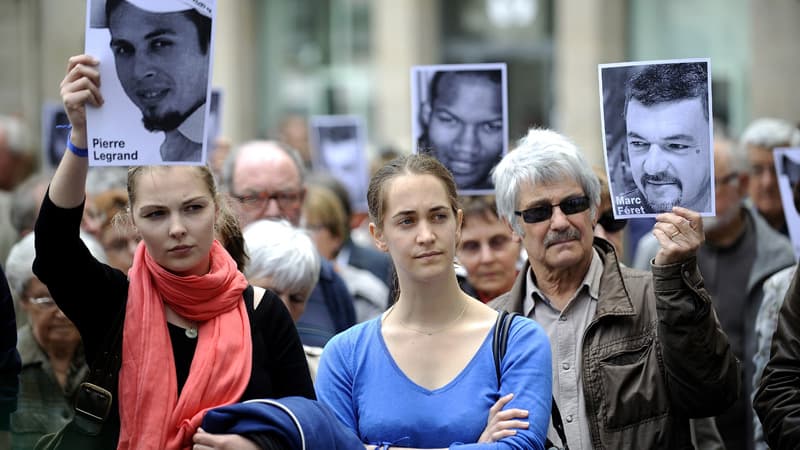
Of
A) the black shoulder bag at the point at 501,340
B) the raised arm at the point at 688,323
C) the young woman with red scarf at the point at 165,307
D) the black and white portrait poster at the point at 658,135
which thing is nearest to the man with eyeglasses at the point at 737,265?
the raised arm at the point at 688,323

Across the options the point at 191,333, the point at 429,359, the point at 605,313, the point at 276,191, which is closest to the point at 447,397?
the point at 429,359

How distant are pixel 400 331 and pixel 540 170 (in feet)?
3.32

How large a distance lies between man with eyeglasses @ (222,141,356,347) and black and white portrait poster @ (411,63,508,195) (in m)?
0.90

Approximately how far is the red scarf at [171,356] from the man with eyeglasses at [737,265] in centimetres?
358

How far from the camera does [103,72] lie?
3873 millimetres

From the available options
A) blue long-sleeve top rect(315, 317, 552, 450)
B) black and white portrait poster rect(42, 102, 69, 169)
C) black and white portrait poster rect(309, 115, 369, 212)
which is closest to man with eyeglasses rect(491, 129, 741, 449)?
blue long-sleeve top rect(315, 317, 552, 450)

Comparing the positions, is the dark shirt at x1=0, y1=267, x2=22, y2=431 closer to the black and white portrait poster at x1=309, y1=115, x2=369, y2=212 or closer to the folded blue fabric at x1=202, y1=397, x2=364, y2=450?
the folded blue fabric at x1=202, y1=397, x2=364, y2=450

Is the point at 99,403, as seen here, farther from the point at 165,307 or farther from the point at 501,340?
the point at 501,340

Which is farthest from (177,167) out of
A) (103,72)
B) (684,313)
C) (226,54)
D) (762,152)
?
(226,54)

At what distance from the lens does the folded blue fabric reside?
139 inches

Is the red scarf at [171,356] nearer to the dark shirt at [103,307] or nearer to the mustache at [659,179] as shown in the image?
the dark shirt at [103,307]

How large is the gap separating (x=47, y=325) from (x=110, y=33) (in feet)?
7.08

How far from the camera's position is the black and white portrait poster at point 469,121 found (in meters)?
6.04

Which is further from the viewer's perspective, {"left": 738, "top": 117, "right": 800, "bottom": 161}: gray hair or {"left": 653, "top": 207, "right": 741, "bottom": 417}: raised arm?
{"left": 738, "top": 117, "right": 800, "bottom": 161}: gray hair
